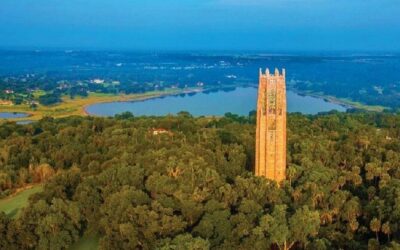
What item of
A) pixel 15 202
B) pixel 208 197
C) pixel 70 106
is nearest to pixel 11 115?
pixel 70 106

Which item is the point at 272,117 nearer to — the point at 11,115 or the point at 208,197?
the point at 208,197

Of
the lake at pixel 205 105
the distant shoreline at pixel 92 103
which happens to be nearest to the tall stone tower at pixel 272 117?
the distant shoreline at pixel 92 103

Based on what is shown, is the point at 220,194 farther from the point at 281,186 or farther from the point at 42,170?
the point at 42,170

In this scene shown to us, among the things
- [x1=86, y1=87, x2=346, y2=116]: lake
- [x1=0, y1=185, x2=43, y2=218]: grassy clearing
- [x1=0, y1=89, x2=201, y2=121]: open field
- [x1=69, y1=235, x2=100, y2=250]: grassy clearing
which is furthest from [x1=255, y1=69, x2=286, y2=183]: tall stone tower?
[x1=86, y1=87, x2=346, y2=116]: lake

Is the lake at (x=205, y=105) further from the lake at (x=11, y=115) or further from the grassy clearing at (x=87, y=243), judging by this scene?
the grassy clearing at (x=87, y=243)

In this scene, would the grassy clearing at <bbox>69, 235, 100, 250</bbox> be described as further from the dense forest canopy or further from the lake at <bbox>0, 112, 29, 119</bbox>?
the lake at <bbox>0, 112, 29, 119</bbox>
